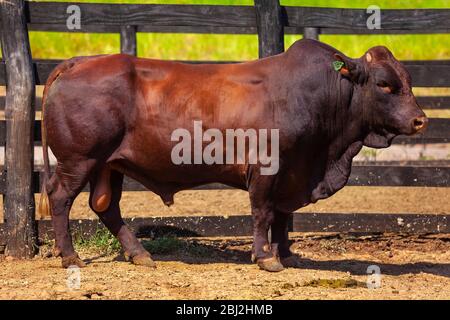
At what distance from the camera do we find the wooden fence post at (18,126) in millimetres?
7109

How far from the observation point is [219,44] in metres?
19.8

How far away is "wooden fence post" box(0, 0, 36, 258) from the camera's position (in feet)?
23.3

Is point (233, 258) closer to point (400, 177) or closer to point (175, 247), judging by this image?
point (175, 247)

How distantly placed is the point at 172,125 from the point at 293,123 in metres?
0.88

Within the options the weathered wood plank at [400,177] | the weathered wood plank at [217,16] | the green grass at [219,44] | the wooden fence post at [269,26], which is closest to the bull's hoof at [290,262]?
the weathered wood plank at [400,177]

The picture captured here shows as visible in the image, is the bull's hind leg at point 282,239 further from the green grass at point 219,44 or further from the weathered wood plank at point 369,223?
the green grass at point 219,44

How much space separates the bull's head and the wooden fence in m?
1.04

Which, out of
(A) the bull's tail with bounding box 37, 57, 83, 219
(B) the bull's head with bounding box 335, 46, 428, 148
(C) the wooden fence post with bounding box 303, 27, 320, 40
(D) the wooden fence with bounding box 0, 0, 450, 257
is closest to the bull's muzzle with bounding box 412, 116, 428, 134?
(B) the bull's head with bounding box 335, 46, 428, 148

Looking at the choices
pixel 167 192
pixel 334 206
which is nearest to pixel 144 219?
pixel 167 192

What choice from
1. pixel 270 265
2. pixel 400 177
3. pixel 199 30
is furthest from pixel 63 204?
pixel 199 30

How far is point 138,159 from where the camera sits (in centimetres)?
663

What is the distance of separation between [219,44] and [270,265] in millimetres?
13543

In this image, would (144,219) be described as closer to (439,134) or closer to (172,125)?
(172,125)
